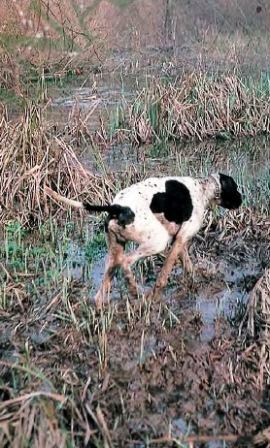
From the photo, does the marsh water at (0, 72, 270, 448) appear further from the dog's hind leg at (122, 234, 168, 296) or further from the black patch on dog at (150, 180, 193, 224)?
the black patch on dog at (150, 180, 193, 224)

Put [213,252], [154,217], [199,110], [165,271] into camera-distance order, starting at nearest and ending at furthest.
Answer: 1. [154,217]
2. [165,271]
3. [213,252]
4. [199,110]

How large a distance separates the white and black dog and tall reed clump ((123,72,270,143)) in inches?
215

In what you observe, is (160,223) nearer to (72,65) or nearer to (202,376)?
(202,376)

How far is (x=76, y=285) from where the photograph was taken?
6293 millimetres

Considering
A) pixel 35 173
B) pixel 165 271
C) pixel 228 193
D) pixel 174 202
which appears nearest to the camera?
pixel 174 202

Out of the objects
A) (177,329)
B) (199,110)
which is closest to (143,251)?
(177,329)

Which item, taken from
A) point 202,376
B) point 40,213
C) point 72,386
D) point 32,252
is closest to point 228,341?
point 202,376

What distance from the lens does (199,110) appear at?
11.6m

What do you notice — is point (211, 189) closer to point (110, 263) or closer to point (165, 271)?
point (165, 271)

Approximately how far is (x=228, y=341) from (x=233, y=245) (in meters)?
1.95

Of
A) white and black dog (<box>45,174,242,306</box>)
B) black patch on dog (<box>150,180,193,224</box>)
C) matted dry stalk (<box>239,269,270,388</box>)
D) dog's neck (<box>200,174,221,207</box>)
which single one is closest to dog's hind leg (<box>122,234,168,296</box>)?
white and black dog (<box>45,174,242,306</box>)

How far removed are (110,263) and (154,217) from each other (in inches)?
19.4

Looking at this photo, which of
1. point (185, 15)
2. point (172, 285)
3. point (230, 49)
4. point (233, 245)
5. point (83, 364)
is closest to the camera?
point (83, 364)

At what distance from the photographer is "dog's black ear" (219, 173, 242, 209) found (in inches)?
243
